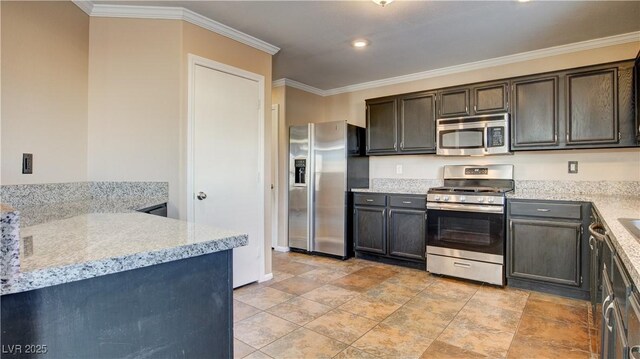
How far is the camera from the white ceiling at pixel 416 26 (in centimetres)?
254

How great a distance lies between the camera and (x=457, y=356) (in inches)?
78.4

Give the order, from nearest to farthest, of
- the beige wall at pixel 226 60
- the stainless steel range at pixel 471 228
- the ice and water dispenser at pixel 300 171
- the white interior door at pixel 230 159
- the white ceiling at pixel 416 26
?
the white ceiling at pixel 416 26 → the beige wall at pixel 226 60 → the white interior door at pixel 230 159 → the stainless steel range at pixel 471 228 → the ice and water dispenser at pixel 300 171

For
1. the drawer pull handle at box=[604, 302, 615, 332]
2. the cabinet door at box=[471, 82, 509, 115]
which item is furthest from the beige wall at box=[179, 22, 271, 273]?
the drawer pull handle at box=[604, 302, 615, 332]

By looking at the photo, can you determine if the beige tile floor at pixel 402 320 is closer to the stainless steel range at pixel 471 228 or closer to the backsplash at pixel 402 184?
the stainless steel range at pixel 471 228

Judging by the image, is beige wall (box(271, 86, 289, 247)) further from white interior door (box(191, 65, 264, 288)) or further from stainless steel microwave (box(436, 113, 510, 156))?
stainless steel microwave (box(436, 113, 510, 156))

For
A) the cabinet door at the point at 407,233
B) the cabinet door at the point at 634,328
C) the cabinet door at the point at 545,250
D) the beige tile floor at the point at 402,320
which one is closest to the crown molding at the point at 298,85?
the cabinet door at the point at 407,233

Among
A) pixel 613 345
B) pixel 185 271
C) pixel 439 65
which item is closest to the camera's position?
pixel 185 271

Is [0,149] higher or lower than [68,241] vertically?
higher

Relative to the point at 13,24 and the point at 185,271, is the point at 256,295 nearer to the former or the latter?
the point at 185,271

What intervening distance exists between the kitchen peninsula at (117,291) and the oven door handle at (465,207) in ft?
9.11

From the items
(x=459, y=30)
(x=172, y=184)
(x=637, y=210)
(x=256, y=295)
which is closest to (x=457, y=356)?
(x=637, y=210)

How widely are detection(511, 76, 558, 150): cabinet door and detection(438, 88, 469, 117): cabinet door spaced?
1.49ft

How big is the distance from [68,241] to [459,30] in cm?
314

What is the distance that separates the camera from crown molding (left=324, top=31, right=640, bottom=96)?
310 centimetres
